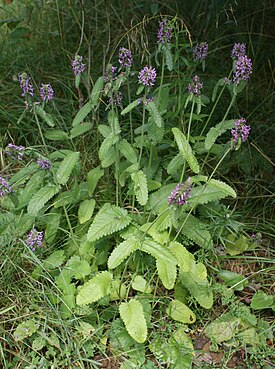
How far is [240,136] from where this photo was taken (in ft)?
6.91

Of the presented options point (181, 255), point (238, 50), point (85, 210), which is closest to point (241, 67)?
point (238, 50)

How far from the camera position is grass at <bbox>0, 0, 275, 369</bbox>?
2199 mm

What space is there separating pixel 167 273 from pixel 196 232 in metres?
0.34

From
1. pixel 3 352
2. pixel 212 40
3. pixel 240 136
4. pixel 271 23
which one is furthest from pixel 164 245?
pixel 271 23

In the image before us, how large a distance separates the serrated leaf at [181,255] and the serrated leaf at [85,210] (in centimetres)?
41

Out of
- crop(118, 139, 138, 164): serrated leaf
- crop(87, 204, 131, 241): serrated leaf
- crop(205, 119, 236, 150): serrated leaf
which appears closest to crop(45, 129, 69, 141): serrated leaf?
crop(118, 139, 138, 164): serrated leaf

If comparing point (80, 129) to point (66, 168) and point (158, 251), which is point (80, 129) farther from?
point (158, 251)

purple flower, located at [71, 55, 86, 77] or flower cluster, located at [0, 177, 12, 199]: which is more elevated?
purple flower, located at [71, 55, 86, 77]

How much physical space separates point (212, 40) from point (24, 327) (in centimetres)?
232

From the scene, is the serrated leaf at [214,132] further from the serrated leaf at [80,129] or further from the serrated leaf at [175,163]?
the serrated leaf at [80,129]

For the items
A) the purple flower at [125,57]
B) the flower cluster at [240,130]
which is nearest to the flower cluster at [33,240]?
the purple flower at [125,57]

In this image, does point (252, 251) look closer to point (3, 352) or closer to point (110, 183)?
point (110, 183)

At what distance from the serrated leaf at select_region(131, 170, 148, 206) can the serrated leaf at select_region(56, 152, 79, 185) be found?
0.26m

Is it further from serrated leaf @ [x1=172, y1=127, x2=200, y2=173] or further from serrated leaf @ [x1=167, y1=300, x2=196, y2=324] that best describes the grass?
serrated leaf @ [x1=172, y1=127, x2=200, y2=173]
